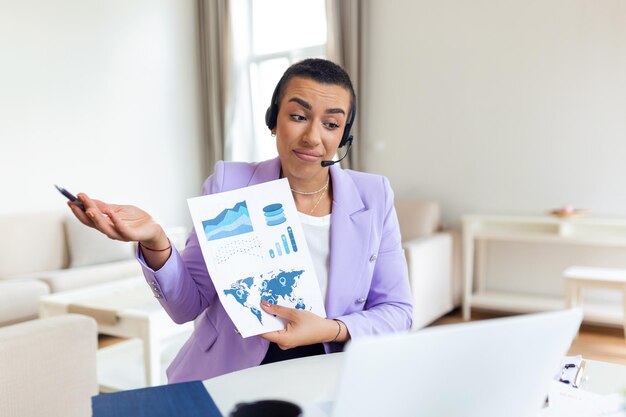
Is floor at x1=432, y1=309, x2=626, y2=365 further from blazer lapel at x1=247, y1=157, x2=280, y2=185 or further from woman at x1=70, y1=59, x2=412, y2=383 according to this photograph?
blazer lapel at x1=247, y1=157, x2=280, y2=185

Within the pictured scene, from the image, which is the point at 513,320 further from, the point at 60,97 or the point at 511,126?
the point at 60,97

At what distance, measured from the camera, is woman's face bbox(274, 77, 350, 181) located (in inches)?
41.9

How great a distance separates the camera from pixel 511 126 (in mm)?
4152

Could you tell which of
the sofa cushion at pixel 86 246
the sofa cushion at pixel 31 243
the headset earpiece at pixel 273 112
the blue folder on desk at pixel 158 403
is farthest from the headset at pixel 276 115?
the sofa cushion at pixel 31 243

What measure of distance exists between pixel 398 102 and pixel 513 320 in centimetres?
432

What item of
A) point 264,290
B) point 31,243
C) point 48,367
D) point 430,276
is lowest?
point 430,276

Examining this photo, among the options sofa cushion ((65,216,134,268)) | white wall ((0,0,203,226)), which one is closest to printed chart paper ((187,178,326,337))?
sofa cushion ((65,216,134,268))

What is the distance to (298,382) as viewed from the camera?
87 cm

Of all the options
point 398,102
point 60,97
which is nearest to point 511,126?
point 398,102

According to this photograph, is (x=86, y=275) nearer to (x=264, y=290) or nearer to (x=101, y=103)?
(x=101, y=103)

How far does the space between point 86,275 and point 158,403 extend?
10.8 feet

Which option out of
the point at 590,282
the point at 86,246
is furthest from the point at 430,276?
the point at 86,246

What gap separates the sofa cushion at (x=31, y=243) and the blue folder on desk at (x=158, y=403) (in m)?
3.58

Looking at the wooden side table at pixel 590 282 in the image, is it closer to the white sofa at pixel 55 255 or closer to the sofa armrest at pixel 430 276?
the sofa armrest at pixel 430 276
